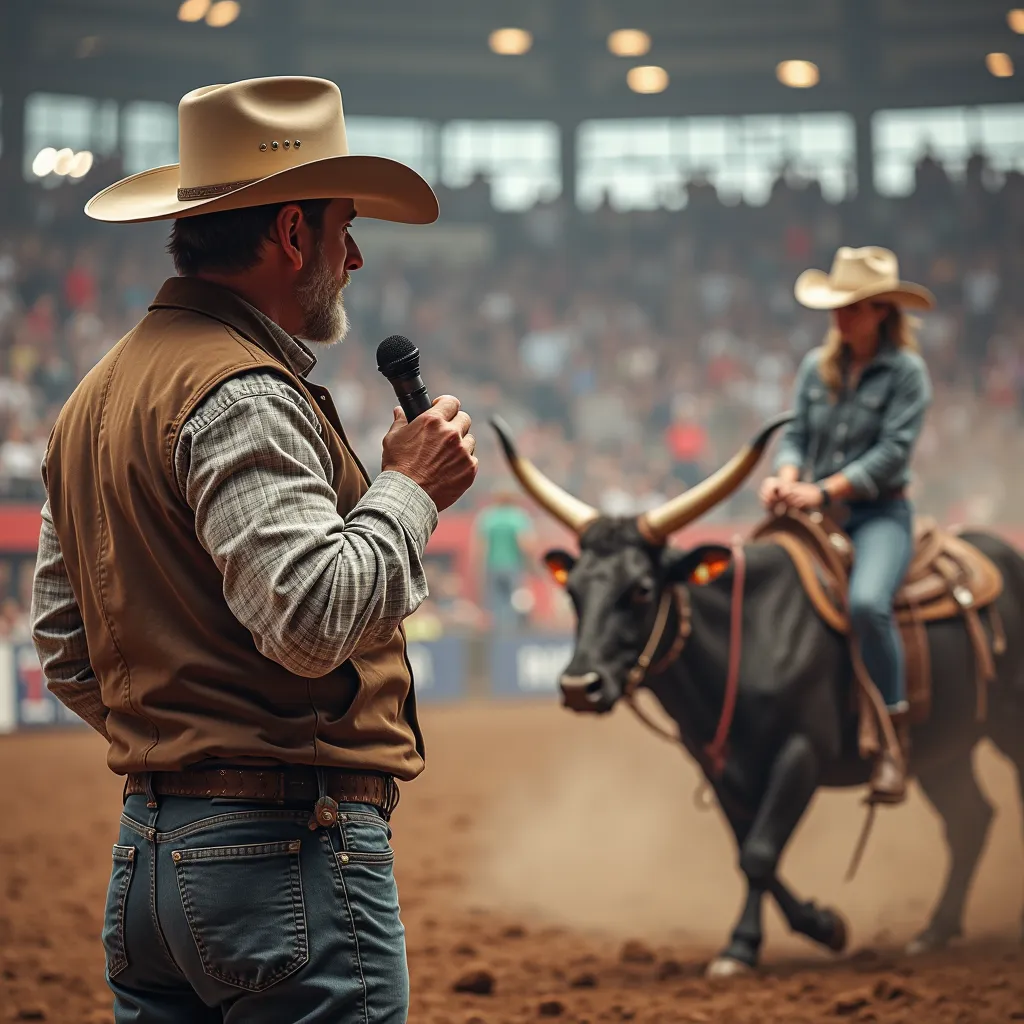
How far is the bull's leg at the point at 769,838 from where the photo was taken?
490cm

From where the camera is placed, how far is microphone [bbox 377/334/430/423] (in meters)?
2.21

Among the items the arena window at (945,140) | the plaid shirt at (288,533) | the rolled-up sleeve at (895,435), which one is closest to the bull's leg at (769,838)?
the rolled-up sleeve at (895,435)

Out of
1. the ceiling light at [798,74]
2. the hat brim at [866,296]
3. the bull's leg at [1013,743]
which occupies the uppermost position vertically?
the ceiling light at [798,74]

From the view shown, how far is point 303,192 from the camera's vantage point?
2158mm

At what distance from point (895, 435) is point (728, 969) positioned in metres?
2.00

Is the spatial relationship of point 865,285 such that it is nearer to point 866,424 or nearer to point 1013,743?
point 866,424

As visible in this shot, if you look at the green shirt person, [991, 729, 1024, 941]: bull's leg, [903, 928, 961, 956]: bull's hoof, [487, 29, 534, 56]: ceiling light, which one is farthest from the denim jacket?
[487, 29, 534, 56]: ceiling light

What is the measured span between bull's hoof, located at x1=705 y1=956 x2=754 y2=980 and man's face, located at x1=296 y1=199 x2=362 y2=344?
324 cm

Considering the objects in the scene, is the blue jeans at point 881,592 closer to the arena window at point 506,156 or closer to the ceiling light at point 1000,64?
the arena window at point 506,156

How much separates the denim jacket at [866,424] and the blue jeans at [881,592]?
15 cm

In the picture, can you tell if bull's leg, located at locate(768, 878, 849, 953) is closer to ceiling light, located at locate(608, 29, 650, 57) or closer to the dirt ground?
the dirt ground

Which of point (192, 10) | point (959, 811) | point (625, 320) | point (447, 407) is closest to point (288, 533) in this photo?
point (447, 407)

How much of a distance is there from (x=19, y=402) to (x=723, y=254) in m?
12.0

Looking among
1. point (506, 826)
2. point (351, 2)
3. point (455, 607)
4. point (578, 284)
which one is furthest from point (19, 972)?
point (351, 2)
